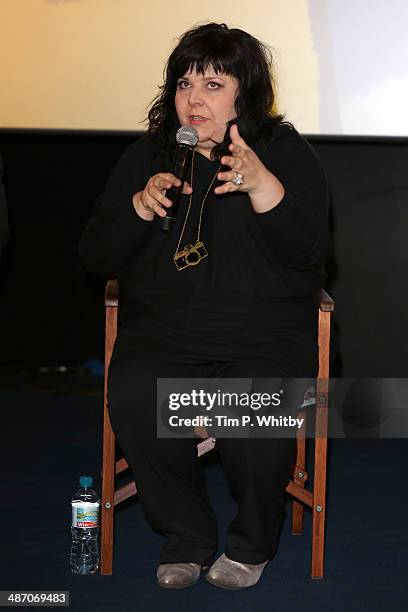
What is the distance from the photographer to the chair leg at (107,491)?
246 cm

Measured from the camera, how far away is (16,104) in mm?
Result: 3713

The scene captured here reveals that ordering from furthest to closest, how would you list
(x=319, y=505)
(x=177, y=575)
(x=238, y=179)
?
(x=319, y=505)
(x=177, y=575)
(x=238, y=179)

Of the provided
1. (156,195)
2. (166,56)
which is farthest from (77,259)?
(156,195)

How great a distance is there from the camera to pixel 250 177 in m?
2.24

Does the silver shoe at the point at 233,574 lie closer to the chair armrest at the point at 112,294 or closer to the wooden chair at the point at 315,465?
the wooden chair at the point at 315,465

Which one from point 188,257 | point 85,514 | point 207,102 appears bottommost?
point 85,514

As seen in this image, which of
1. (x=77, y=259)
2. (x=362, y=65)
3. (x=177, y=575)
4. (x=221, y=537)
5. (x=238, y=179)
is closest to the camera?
(x=238, y=179)

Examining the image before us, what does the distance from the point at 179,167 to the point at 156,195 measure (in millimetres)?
79

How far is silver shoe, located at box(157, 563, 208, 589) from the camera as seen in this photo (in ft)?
7.75

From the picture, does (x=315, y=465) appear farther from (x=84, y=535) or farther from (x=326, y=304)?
(x=84, y=535)

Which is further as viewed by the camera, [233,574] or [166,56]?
[166,56]

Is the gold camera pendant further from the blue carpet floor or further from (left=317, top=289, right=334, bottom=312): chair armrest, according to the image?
the blue carpet floor

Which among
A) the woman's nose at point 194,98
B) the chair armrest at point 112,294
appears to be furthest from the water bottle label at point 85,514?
the woman's nose at point 194,98

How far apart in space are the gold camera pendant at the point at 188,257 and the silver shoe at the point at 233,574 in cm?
70
